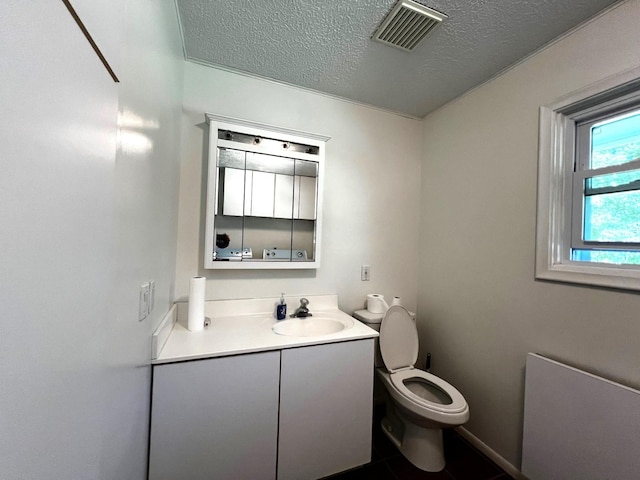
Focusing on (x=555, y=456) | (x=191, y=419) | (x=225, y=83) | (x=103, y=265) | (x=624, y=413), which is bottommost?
(x=555, y=456)

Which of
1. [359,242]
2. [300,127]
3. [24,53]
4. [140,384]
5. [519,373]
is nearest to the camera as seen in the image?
[24,53]

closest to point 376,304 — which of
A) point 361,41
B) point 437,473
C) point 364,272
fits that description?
point 364,272

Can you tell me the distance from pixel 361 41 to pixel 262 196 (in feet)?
Result: 3.55

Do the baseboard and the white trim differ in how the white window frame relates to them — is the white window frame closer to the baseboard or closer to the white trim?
the baseboard

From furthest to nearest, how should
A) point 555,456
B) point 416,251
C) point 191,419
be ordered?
point 416,251
point 555,456
point 191,419

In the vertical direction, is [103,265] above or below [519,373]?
above

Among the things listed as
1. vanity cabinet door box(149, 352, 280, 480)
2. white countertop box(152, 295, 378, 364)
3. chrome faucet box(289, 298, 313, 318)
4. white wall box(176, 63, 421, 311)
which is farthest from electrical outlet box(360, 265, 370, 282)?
vanity cabinet door box(149, 352, 280, 480)

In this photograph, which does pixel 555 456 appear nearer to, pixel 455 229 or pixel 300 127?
pixel 455 229

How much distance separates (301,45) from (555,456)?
2.51m

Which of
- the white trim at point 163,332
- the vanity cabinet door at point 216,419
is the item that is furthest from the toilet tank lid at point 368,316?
the white trim at point 163,332

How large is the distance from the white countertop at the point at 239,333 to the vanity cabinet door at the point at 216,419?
4 cm

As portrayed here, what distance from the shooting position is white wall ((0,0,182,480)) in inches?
12.4

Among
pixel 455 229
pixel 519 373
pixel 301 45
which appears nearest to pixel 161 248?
pixel 301 45

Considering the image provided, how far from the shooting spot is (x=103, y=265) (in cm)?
56
